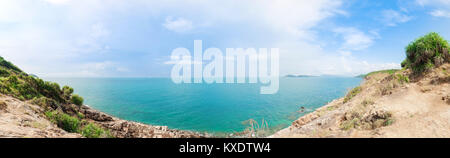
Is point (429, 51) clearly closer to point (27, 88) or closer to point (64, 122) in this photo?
point (64, 122)

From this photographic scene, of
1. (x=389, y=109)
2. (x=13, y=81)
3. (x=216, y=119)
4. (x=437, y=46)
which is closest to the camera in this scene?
(x=389, y=109)

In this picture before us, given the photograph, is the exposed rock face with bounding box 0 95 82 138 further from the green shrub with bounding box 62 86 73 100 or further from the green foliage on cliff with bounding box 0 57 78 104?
the green shrub with bounding box 62 86 73 100

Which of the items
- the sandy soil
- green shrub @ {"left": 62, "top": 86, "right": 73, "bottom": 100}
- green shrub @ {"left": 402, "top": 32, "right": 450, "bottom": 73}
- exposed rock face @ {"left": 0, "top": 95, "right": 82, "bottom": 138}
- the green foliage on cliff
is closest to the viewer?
the sandy soil

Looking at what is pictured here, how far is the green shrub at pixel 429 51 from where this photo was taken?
28.6 ft

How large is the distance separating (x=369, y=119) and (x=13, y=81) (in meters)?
24.3

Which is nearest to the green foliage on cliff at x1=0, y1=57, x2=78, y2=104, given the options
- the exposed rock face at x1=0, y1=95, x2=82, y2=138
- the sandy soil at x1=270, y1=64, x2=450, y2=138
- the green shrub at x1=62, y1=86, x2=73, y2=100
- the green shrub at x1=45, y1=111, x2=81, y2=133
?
the green shrub at x1=62, y1=86, x2=73, y2=100

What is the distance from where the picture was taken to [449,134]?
4461 mm

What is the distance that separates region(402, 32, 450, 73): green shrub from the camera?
28.6 ft

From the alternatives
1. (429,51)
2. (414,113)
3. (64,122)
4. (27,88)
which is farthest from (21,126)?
(429,51)

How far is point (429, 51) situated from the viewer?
8828 mm
